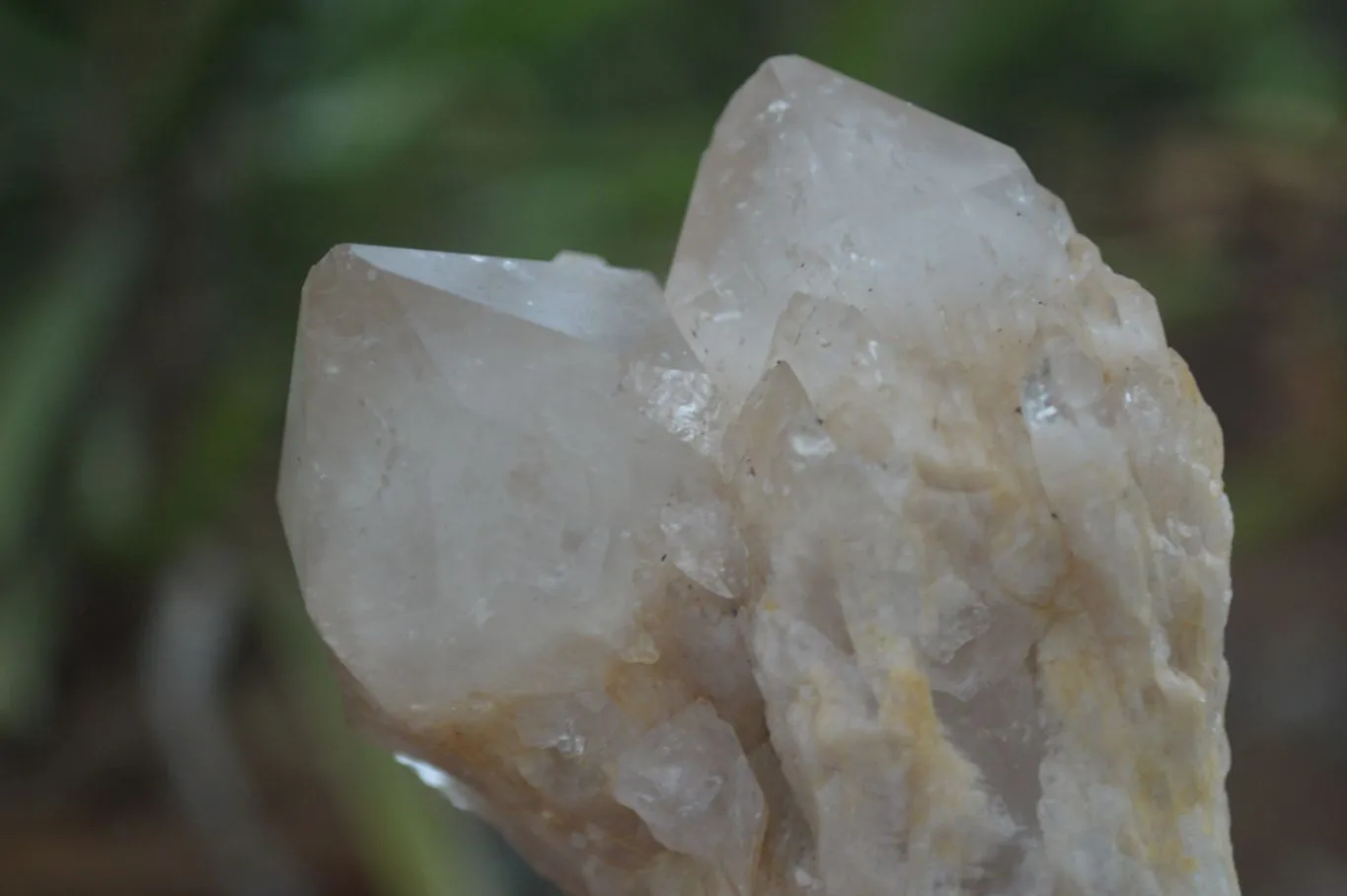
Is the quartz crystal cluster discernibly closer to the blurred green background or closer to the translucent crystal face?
the translucent crystal face

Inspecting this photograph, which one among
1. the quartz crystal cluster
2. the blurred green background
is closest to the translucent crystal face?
the quartz crystal cluster

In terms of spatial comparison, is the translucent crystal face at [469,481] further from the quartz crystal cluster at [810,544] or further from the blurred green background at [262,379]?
the blurred green background at [262,379]

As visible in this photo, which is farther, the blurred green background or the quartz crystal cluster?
the blurred green background

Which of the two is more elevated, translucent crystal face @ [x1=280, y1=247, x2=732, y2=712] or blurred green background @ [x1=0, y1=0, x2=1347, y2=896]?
translucent crystal face @ [x1=280, y1=247, x2=732, y2=712]

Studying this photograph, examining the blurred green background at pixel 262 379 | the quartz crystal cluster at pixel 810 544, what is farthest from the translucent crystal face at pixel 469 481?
the blurred green background at pixel 262 379

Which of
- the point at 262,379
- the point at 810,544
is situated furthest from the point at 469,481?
the point at 262,379

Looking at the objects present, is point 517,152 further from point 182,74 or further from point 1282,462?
point 1282,462
